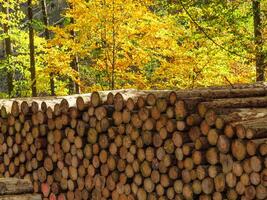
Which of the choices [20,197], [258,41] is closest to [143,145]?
[20,197]

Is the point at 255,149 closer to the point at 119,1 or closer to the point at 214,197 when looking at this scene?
the point at 214,197

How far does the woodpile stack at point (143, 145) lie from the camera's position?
6090 mm

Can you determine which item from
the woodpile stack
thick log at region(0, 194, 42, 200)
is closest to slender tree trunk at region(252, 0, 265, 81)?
the woodpile stack

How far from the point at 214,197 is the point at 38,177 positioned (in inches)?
134

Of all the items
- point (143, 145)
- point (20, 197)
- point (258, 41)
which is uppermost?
point (258, 41)

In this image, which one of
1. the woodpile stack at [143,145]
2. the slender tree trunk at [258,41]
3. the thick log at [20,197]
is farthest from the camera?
the slender tree trunk at [258,41]

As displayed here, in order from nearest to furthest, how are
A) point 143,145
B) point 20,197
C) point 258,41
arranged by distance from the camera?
point 20,197
point 143,145
point 258,41

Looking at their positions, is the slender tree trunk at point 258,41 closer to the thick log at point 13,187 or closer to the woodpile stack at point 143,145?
the woodpile stack at point 143,145

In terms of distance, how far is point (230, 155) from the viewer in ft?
20.1

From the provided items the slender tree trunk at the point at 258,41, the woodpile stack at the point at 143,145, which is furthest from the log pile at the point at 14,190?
the slender tree trunk at the point at 258,41

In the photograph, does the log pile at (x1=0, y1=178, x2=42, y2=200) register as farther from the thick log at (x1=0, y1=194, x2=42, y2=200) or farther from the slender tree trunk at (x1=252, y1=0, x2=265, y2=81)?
the slender tree trunk at (x1=252, y1=0, x2=265, y2=81)

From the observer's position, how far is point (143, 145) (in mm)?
7066

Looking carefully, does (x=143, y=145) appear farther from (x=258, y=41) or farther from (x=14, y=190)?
(x=258, y=41)

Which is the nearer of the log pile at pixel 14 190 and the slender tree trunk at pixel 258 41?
the log pile at pixel 14 190
